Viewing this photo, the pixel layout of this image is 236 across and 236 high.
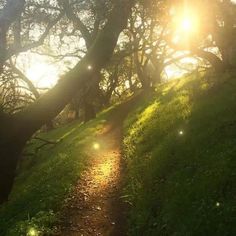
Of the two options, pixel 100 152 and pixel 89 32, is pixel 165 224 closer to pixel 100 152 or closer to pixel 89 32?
pixel 100 152

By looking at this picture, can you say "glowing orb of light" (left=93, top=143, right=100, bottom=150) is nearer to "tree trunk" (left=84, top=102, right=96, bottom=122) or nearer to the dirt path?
the dirt path

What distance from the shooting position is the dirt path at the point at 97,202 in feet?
44.1

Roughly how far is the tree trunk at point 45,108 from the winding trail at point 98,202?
2439 millimetres

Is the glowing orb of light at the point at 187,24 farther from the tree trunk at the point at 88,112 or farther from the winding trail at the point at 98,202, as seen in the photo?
the tree trunk at the point at 88,112

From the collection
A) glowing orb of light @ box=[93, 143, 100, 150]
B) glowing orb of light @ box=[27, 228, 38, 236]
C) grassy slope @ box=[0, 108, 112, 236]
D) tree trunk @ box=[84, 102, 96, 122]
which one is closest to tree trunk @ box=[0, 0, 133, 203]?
grassy slope @ box=[0, 108, 112, 236]

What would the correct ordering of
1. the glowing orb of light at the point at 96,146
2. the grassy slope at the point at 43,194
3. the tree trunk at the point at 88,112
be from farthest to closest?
the tree trunk at the point at 88,112
the glowing orb of light at the point at 96,146
the grassy slope at the point at 43,194

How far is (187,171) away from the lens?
43.9 feet

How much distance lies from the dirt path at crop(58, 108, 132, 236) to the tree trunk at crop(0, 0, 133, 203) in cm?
245

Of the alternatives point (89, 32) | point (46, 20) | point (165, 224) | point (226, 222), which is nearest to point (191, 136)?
point (165, 224)

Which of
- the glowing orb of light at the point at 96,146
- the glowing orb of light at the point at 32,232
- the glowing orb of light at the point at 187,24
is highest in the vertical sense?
the glowing orb of light at the point at 187,24

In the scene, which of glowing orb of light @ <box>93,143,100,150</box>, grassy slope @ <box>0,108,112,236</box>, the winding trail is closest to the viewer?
the winding trail

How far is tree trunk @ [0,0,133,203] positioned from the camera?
14.3m

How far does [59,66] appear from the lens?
48281 millimetres

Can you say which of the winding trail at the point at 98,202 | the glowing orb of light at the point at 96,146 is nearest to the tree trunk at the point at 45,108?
the winding trail at the point at 98,202
